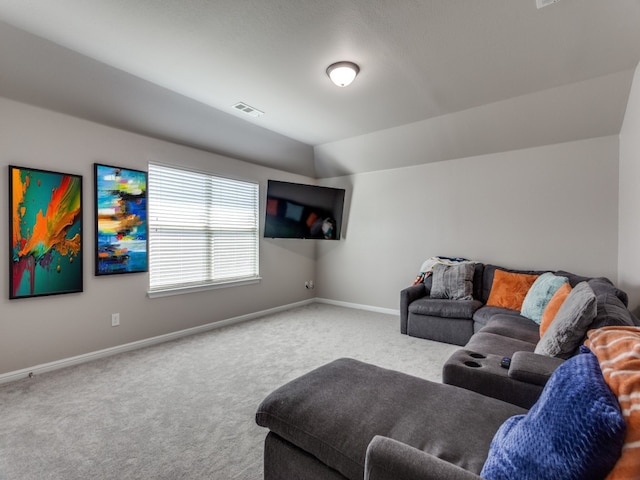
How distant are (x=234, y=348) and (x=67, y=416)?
62.2 inches

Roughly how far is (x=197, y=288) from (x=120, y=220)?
1.23 meters

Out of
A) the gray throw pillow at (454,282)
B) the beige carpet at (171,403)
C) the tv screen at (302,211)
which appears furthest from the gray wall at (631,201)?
the tv screen at (302,211)

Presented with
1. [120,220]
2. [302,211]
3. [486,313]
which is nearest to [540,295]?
[486,313]

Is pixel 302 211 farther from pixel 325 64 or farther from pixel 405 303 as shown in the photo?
pixel 325 64

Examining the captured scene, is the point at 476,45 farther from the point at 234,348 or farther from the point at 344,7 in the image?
the point at 234,348

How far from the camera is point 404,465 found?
0.93 meters

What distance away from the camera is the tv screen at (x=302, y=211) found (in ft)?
16.0

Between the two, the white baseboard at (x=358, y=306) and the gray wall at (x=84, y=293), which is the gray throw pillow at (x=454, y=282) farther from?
the gray wall at (x=84, y=293)

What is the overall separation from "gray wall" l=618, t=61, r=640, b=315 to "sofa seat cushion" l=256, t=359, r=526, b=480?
2.52 meters

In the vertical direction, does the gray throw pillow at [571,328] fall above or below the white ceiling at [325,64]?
below

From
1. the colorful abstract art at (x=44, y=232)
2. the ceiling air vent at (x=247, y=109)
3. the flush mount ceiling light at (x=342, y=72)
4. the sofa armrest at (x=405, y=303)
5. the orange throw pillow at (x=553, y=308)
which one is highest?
the ceiling air vent at (x=247, y=109)

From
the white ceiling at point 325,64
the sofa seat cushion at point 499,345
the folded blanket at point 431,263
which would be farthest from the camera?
the folded blanket at point 431,263

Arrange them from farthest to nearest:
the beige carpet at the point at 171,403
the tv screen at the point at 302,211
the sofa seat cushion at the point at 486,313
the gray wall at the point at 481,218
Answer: the tv screen at the point at 302,211, the gray wall at the point at 481,218, the sofa seat cushion at the point at 486,313, the beige carpet at the point at 171,403

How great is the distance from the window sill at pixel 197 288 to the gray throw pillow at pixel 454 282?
2599 millimetres
